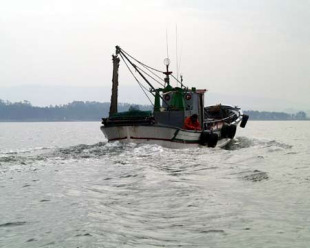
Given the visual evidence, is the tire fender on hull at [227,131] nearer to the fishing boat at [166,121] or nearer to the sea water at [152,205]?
the fishing boat at [166,121]

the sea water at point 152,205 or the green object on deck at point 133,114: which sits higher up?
the green object on deck at point 133,114

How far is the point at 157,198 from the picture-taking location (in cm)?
857

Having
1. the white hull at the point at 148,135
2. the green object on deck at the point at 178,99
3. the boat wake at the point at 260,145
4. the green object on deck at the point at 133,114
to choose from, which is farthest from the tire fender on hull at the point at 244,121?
the green object on deck at the point at 133,114

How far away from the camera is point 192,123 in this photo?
21.4m

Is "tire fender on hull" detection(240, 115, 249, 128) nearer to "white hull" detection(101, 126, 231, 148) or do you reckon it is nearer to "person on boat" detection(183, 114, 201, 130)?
"person on boat" detection(183, 114, 201, 130)

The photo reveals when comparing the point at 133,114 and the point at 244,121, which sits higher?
the point at 133,114

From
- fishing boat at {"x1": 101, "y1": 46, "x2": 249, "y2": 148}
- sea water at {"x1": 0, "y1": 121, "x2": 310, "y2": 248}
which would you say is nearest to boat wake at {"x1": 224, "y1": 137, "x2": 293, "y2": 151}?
fishing boat at {"x1": 101, "y1": 46, "x2": 249, "y2": 148}

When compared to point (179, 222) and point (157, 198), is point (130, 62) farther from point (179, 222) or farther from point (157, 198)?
point (179, 222)

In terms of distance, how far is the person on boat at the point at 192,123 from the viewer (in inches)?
826

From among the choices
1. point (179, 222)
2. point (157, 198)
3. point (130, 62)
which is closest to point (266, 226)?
point (179, 222)

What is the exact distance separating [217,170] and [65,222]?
7604mm

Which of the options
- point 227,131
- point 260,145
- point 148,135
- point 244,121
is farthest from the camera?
point 244,121

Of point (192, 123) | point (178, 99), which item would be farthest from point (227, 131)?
point (192, 123)

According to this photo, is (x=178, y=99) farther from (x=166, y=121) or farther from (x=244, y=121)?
(x=244, y=121)
